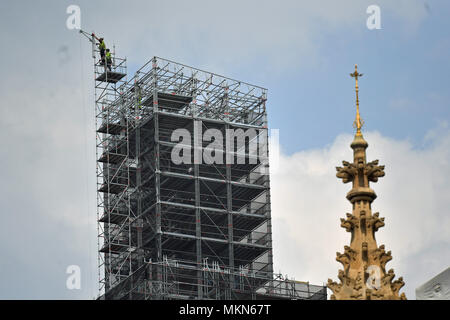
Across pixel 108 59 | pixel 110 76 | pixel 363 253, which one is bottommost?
pixel 363 253

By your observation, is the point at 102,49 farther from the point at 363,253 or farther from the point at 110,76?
the point at 363,253

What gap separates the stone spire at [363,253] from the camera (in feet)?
261

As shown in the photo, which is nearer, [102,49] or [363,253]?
[363,253]

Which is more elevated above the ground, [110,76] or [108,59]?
[108,59]

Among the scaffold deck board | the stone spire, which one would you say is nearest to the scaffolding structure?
the scaffold deck board

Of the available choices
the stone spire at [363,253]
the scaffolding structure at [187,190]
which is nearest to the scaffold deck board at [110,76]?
the scaffolding structure at [187,190]

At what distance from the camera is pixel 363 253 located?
8056cm

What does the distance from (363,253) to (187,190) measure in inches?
3581

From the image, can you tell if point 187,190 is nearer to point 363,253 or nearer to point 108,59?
point 108,59

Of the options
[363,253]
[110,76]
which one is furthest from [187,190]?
[363,253]

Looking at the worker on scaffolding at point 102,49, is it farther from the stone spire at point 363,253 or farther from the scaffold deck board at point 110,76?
the stone spire at point 363,253

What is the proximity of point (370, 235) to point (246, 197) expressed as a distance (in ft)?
308

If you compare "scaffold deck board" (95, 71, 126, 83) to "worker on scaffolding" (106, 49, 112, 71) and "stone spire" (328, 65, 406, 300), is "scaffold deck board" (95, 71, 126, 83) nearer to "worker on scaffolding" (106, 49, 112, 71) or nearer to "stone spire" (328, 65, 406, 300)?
"worker on scaffolding" (106, 49, 112, 71)
